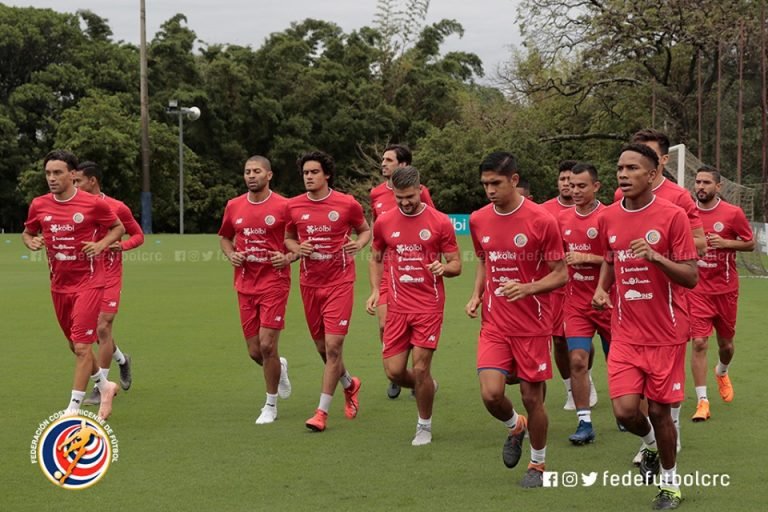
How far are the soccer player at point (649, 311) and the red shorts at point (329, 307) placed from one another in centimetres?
313

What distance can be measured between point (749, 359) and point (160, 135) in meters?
44.4

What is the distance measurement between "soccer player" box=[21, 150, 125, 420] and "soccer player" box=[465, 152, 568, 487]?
3675 mm

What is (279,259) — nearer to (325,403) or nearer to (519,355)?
(325,403)

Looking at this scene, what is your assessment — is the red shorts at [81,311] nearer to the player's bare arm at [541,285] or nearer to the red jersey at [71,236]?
the red jersey at [71,236]

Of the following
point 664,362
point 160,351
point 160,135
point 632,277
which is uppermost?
point 160,135

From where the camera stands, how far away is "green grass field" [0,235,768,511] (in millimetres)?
6434

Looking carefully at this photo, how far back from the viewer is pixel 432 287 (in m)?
8.28

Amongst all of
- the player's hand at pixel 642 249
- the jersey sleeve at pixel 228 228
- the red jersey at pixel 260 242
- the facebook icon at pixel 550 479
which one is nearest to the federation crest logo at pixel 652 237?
the player's hand at pixel 642 249

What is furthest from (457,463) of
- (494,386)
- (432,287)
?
(432,287)

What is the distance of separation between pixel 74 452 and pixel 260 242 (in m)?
2.70

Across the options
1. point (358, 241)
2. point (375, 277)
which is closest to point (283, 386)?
point (358, 241)

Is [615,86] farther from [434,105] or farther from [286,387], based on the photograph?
[286,387]

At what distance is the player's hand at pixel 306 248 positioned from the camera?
9.05 m

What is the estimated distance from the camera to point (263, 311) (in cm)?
916
